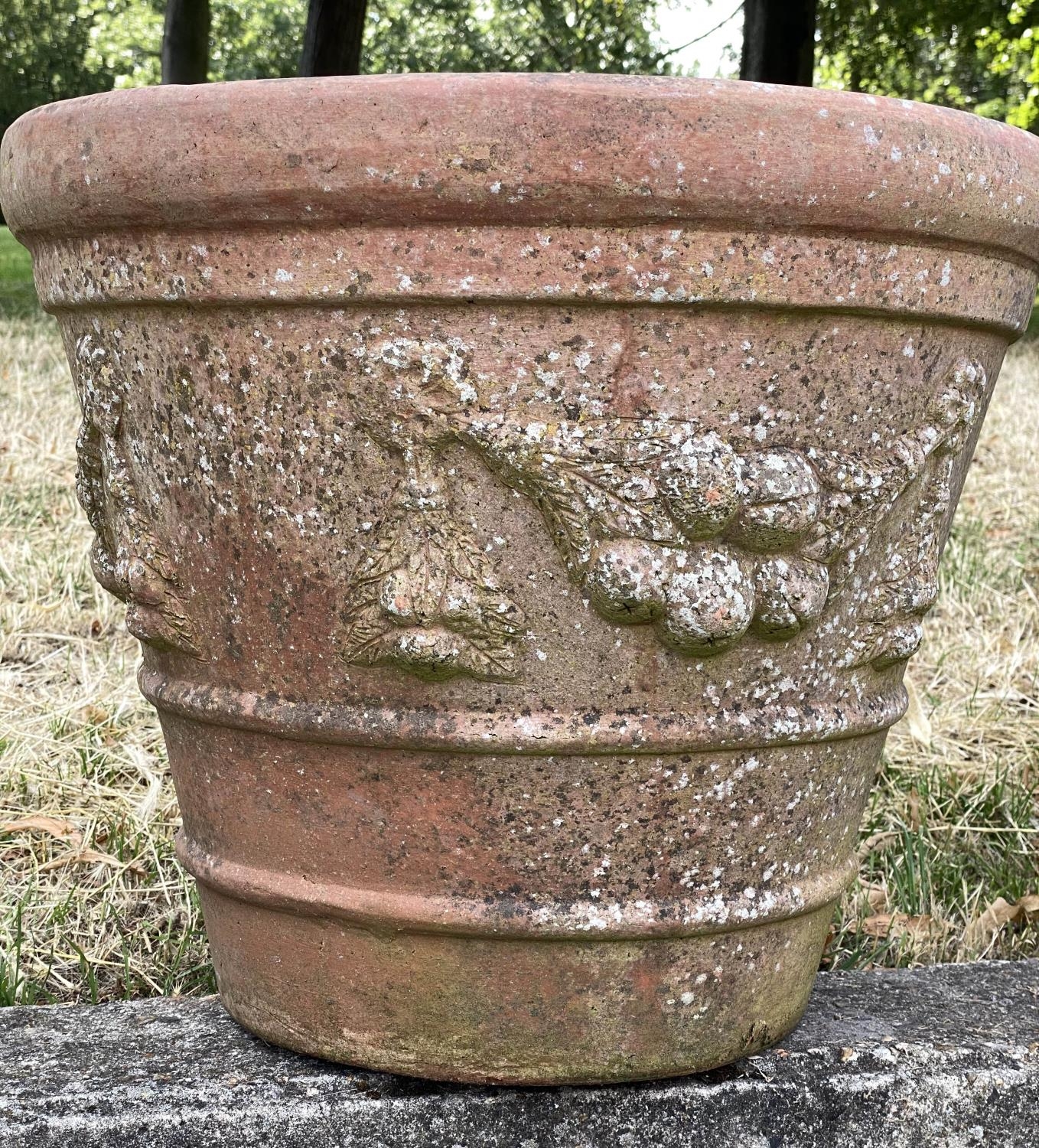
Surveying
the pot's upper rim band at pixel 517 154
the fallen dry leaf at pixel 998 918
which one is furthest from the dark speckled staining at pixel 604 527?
the fallen dry leaf at pixel 998 918

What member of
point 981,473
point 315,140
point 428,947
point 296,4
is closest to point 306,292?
point 315,140

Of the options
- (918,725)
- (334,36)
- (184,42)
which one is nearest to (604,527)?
(918,725)

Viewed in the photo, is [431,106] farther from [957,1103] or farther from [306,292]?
[957,1103]

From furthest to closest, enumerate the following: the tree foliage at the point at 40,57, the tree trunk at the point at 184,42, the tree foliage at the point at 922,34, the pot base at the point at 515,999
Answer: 1. the tree foliage at the point at 40,57
2. the tree foliage at the point at 922,34
3. the tree trunk at the point at 184,42
4. the pot base at the point at 515,999

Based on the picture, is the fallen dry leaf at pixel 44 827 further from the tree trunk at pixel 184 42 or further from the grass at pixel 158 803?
the tree trunk at pixel 184 42

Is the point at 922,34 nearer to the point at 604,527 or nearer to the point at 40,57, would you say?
the point at 40,57

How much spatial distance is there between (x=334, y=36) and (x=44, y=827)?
15.6 ft

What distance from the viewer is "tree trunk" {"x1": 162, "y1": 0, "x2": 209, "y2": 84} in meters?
7.05

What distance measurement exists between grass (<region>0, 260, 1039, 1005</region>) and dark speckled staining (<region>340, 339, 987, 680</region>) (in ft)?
3.21

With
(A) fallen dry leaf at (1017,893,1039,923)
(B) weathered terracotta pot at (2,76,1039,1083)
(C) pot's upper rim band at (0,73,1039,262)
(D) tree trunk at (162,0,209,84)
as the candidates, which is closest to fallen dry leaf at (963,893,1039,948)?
(A) fallen dry leaf at (1017,893,1039,923)

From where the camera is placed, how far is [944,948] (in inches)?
83.5

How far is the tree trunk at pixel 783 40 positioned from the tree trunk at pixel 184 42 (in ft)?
10.0

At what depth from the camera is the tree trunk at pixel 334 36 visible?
19.5ft

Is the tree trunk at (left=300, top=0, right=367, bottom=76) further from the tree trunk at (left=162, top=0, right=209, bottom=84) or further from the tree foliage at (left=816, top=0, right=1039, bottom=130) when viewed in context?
the tree foliage at (left=816, top=0, right=1039, bottom=130)
